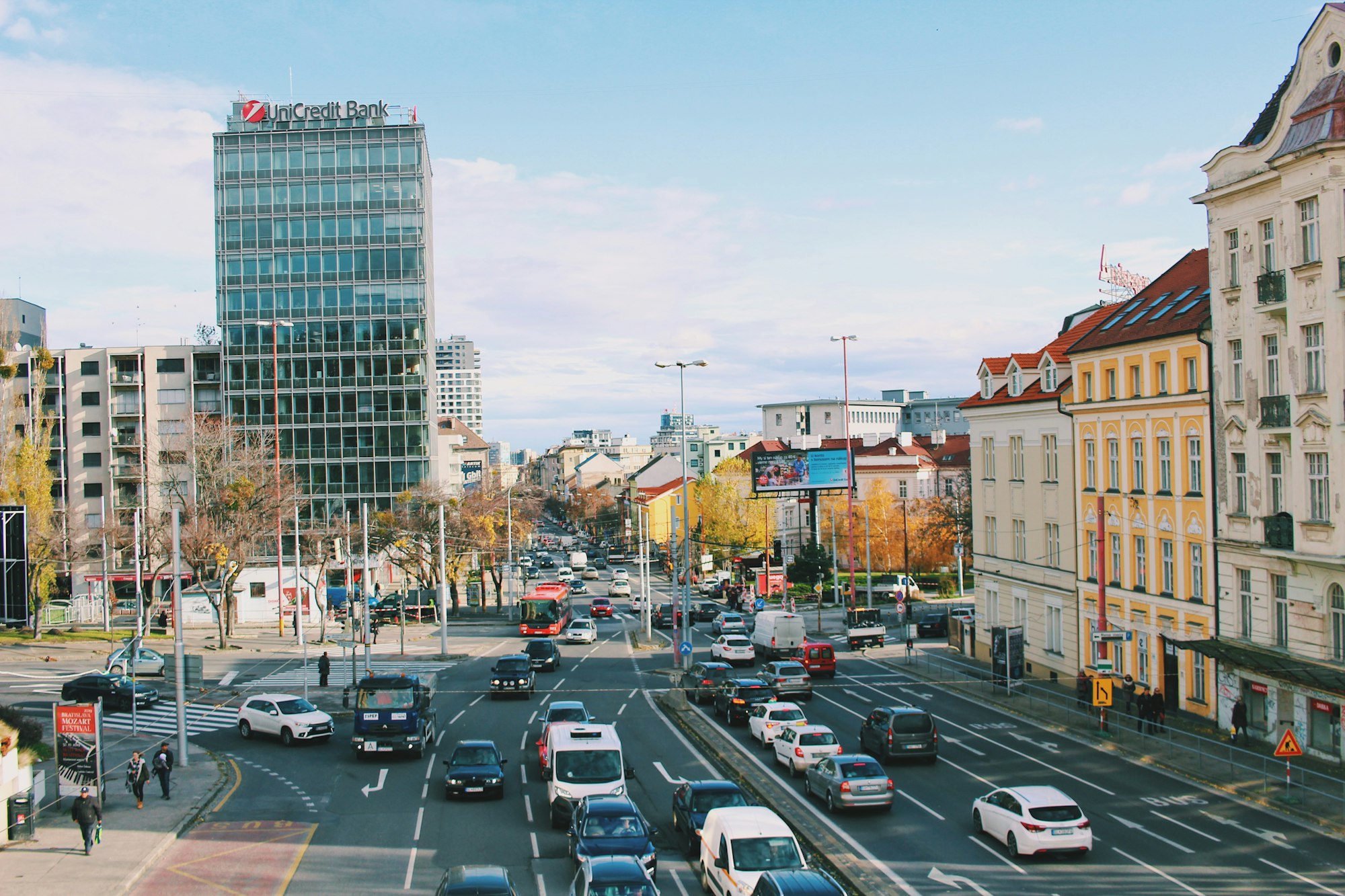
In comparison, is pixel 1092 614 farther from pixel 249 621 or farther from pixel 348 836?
pixel 249 621

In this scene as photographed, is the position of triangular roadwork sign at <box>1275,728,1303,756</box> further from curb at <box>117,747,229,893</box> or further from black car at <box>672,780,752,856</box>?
curb at <box>117,747,229,893</box>

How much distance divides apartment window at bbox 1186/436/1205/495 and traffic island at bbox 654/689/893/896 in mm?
17738

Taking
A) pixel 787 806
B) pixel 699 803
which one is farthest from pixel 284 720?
pixel 699 803

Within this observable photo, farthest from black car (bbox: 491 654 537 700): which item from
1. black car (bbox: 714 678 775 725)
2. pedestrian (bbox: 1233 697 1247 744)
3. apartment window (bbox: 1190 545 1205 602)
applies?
pedestrian (bbox: 1233 697 1247 744)

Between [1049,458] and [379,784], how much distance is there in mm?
31838

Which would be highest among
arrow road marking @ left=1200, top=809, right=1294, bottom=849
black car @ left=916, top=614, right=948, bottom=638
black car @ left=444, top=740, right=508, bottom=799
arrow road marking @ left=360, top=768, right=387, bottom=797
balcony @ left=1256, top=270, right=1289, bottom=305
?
balcony @ left=1256, top=270, right=1289, bottom=305

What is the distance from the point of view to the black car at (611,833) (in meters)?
Answer: 19.9

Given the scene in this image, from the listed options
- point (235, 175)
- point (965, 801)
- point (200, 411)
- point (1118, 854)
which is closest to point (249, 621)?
point (200, 411)

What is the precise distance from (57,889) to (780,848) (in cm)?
1345

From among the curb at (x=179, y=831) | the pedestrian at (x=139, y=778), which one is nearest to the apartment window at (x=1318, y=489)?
the curb at (x=179, y=831)

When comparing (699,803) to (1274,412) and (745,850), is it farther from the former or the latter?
(1274,412)

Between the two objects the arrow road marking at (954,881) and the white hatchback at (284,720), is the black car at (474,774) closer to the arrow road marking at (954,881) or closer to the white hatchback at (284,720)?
the white hatchback at (284,720)

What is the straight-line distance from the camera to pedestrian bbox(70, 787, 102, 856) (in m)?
22.7

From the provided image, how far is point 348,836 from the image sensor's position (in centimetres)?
2411
